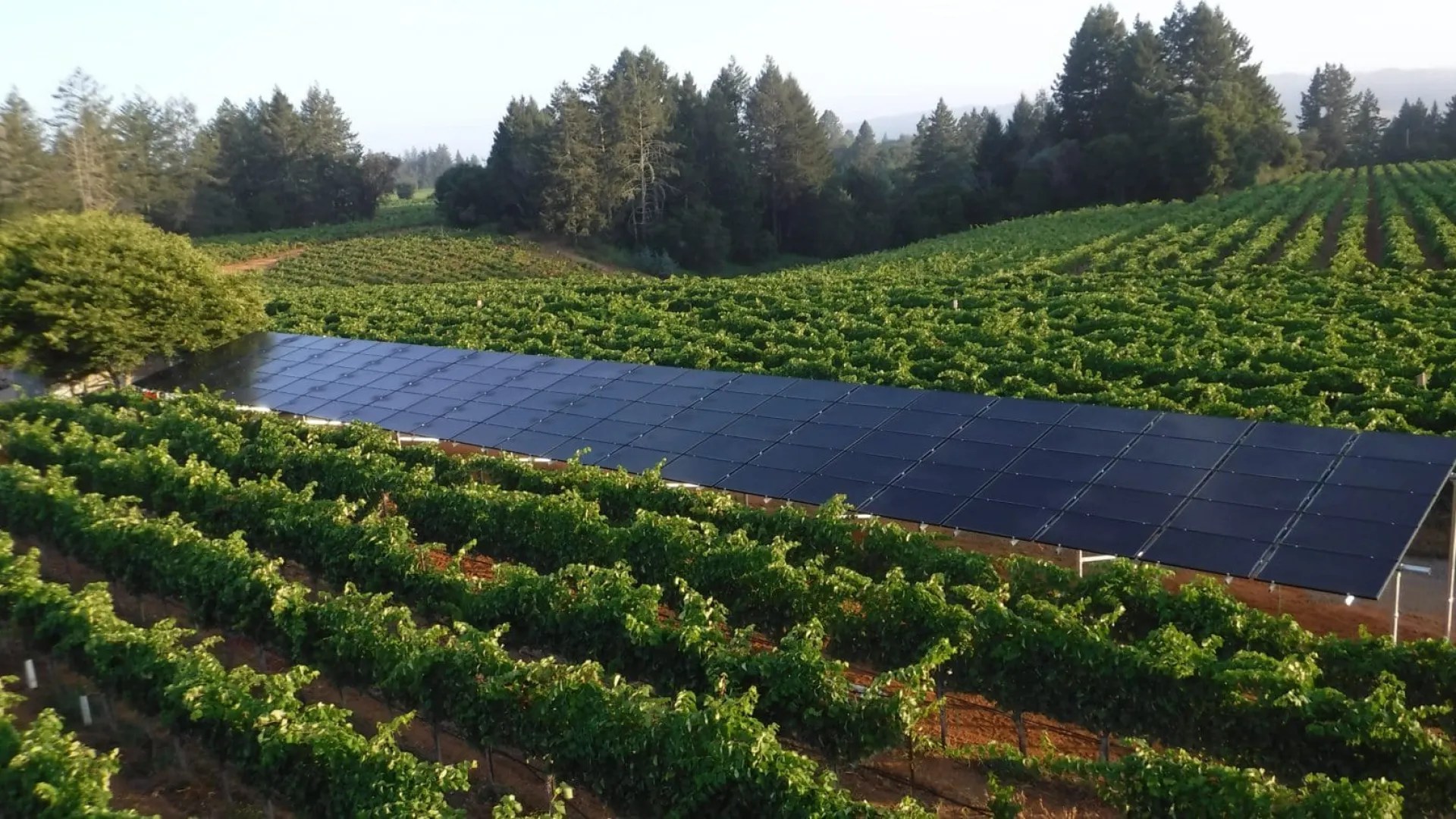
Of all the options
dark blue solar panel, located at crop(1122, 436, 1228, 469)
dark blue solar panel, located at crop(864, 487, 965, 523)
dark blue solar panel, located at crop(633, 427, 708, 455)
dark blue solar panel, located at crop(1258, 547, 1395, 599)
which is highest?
dark blue solar panel, located at crop(1122, 436, 1228, 469)

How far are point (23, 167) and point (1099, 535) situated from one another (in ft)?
266

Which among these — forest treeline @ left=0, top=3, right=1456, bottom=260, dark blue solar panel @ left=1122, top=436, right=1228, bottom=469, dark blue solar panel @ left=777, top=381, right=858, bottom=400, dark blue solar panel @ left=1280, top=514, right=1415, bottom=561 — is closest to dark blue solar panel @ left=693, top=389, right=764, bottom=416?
dark blue solar panel @ left=777, top=381, right=858, bottom=400

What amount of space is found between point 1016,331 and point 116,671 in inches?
966

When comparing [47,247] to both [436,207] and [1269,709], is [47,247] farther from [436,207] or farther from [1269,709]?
[436,207]

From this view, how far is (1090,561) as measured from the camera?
1402 cm

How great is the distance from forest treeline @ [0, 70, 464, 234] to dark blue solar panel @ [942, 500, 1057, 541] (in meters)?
75.5

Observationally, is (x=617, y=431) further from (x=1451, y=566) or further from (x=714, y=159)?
(x=714, y=159)

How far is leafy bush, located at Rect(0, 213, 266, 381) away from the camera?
89.8 ft

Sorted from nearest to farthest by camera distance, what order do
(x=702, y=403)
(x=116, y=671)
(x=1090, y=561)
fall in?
(x=116, y=671)
(x=1090, y=561)
(x=702, y=403)

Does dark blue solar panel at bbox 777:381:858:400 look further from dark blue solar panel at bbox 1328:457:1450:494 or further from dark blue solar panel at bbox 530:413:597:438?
dark blue solar panel at bbox 1328:457:1450:494

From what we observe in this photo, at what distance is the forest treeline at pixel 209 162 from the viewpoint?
3029 inches

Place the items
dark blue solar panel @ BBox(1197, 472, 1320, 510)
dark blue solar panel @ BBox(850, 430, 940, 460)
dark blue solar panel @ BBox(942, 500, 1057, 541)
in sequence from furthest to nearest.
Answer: dark blue solar panel @ BBox(850, 430, 940, 460), dark blue solar panel @ BBox(942, 500, 1057, 541), dark blue solar panel @ BBox(1197, 472, 1320, 510)

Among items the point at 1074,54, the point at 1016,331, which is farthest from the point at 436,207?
the point at 1016,331

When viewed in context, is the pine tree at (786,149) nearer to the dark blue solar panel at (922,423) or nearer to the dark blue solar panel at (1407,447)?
the dark blue solar panel at (922,423)
